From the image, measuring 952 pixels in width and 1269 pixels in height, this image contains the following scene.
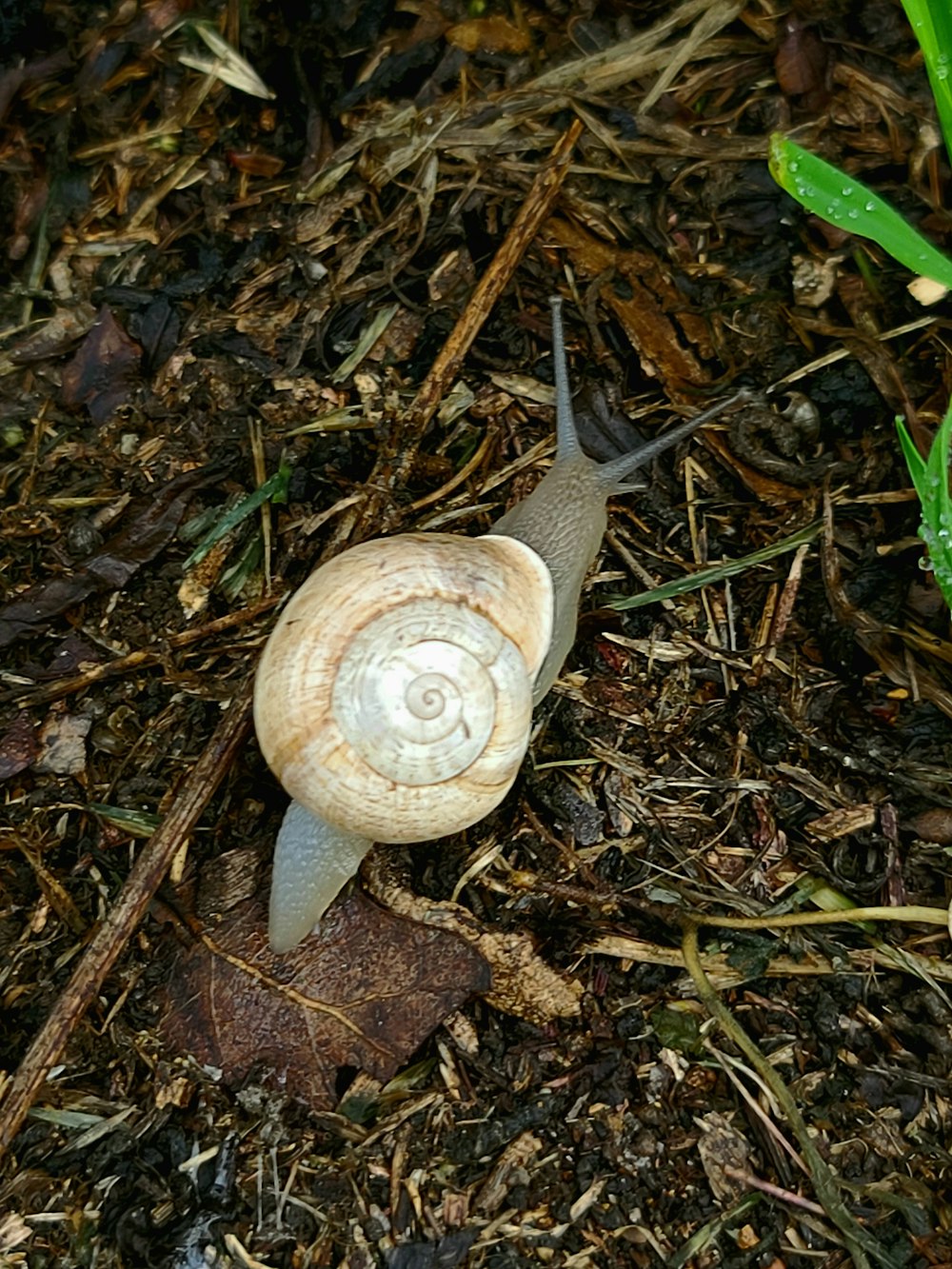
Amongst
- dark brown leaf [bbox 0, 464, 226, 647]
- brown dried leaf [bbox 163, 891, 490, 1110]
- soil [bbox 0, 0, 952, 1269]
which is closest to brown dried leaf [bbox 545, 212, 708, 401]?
soil [bbox 0, 0, 952, 1269]

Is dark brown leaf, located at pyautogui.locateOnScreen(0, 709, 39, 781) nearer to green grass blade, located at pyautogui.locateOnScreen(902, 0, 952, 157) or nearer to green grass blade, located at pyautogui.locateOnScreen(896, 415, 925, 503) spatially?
green grass blade, located at pyautogui.locateOnScreen(896, 415, 925, 503)

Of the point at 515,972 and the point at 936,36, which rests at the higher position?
the point at 936,36

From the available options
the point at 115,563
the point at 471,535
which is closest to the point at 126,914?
the point at 115,563

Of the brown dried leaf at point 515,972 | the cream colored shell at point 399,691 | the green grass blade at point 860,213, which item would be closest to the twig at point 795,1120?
the brown dried leaf at point 515,972

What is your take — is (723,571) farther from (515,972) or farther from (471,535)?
(515,972)

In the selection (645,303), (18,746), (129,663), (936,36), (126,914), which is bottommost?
(126,914)
